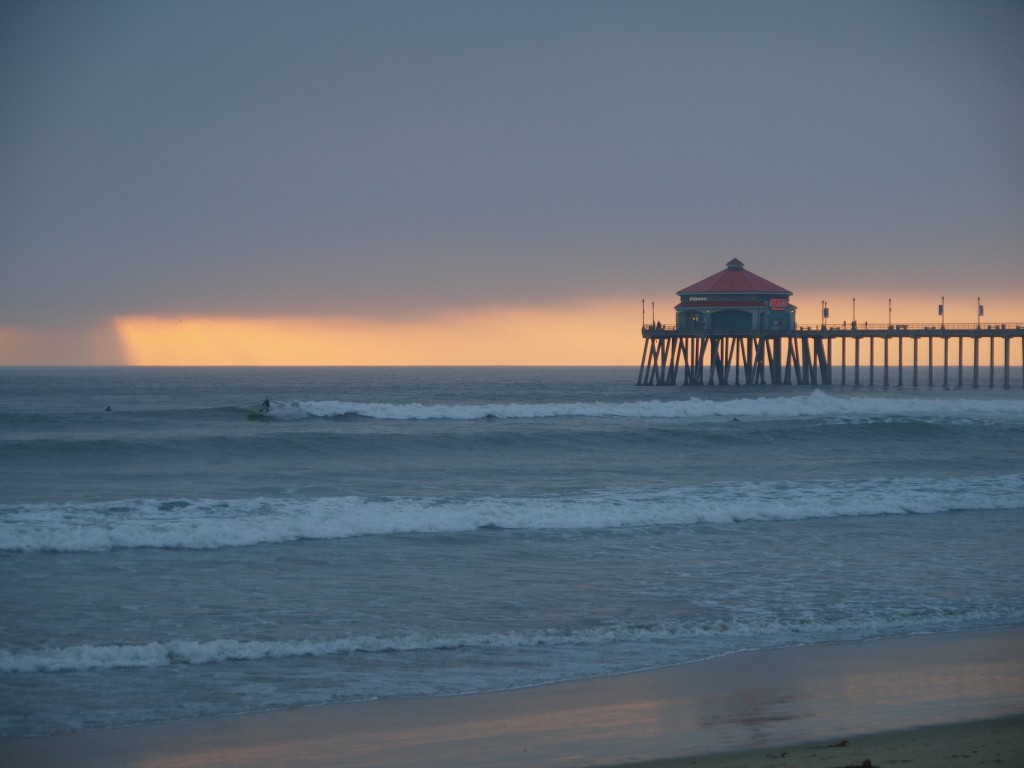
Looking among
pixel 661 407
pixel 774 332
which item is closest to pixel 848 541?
pixel 661 407

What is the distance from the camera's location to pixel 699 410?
45500 mm

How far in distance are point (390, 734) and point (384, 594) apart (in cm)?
485

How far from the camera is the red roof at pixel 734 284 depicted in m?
65.1

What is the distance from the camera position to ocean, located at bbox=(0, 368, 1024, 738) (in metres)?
9.39

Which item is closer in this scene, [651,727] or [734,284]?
[651,727]

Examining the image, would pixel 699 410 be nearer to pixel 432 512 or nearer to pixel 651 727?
pixel 432 512

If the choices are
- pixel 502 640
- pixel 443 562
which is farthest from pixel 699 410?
pixel 502 640

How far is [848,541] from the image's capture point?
53.9 feet

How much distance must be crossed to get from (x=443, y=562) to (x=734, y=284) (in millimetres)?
54080

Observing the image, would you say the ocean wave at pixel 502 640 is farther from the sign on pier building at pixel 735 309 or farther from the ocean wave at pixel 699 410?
the sign on pier building at pixel 735 309

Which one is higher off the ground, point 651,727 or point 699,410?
point 699,410

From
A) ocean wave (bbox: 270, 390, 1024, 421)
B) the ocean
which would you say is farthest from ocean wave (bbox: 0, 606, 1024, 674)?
ocean wave (bbox: 270, 390, 1024, 421)

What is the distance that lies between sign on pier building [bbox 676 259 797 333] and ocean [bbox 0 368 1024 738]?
32.6 metres

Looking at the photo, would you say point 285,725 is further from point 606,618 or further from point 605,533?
point 605,533
